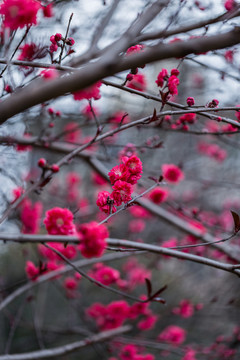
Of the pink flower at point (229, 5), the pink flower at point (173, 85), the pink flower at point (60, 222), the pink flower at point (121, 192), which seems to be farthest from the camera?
the pink flower at point (229, 5)

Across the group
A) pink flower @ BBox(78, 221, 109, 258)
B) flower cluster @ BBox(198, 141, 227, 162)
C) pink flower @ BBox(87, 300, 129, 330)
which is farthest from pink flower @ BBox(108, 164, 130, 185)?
flower cluster @ BBox(198, 141, 227, 162)

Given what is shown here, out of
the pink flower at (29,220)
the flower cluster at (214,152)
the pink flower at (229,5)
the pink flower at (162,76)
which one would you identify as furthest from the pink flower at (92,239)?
the flower cluster at (214,152)

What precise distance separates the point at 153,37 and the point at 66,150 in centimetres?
123

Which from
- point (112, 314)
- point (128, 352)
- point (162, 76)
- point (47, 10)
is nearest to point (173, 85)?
point (162, 76)

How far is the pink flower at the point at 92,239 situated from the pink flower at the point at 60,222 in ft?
0.68

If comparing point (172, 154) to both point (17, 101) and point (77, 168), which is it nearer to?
point (77, 168)

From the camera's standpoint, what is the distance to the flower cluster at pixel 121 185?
5.24 feet

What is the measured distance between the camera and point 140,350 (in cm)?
367

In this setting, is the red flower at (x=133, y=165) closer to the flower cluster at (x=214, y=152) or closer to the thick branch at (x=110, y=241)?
the thick branch at (x=110, y=241)

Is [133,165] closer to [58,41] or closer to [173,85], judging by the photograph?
[173,85]

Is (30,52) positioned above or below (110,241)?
above

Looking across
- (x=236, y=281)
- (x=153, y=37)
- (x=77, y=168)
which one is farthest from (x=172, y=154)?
(x=153, y=37)

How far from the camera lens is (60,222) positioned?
1354 mm

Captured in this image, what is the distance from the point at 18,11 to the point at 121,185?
94 centimetres
